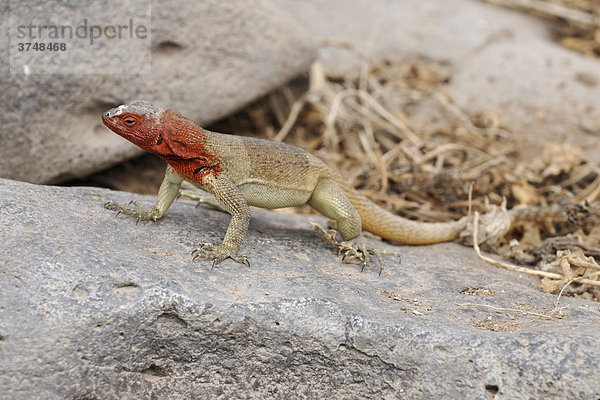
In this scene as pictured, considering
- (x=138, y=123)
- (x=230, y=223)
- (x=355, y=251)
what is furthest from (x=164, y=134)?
(x=355, y=251)

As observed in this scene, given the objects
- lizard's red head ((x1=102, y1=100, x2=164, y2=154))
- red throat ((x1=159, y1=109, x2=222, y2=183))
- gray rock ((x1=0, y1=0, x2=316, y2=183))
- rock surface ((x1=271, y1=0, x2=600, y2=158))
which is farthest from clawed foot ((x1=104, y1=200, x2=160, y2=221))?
rock surface ((x1=271, y1=0, x2=600, y2=158))

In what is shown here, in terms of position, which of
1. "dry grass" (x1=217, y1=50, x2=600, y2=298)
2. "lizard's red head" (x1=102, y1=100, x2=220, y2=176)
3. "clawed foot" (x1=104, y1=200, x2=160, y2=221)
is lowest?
"dry grass" (x1=217, y1=50, x2=600, y2=298)

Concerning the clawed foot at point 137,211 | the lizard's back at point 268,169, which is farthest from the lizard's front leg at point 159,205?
the lizard's back at point 268,169

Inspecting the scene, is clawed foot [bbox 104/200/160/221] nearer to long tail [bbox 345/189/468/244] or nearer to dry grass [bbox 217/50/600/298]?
long tail [bbox 345/189/468/244]

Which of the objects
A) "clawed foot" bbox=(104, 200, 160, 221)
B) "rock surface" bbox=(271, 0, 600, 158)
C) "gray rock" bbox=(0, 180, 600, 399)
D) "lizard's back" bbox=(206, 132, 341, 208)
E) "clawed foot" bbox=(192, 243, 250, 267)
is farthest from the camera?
"rock surface" bbox=(271, 0, 600, 158)

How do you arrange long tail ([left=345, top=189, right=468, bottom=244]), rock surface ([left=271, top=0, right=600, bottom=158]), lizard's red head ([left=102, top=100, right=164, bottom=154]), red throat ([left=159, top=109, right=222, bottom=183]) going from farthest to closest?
rock surface ([left=271, top=0, right=600, bottom=158])
long tail ([left=345, top=189, right=468, bottom=244])
red throat ([left=159, top=109, right=222, bottom=183])
lizard's red head ([left=102, top=100, right=164, bottom=154])

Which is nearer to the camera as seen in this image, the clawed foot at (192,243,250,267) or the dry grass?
the clawed foot at (192,243,250,267)

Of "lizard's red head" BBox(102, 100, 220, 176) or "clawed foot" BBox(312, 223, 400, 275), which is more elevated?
"lizard's red head" BBox(102, 100, 220, 176)

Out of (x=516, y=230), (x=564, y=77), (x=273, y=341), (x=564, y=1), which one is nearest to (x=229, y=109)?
(x=516, y=230)
